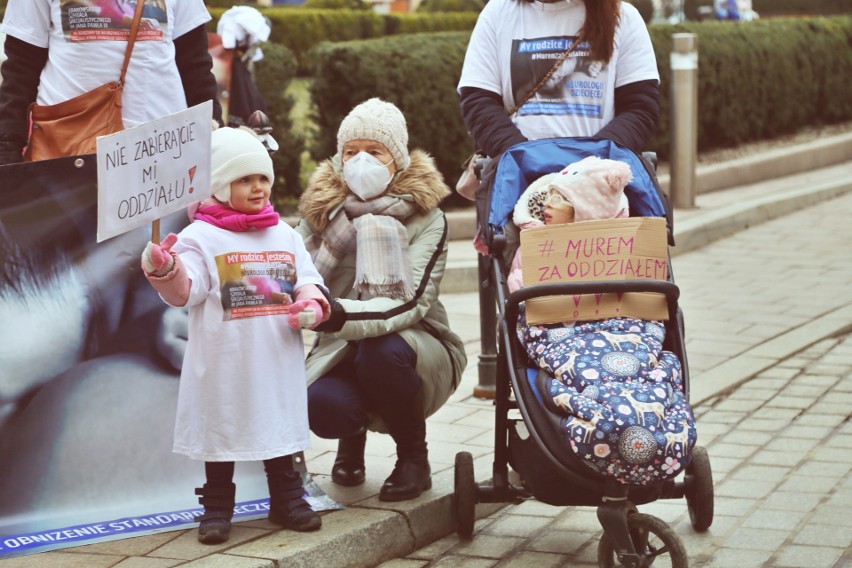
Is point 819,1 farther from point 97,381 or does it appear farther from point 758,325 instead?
point 97,381

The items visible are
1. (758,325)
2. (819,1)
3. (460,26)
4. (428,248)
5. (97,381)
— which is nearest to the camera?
(97,381)

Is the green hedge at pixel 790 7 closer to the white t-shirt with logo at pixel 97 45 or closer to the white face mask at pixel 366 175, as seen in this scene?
the white t-shirt with logo at pixel 97 45

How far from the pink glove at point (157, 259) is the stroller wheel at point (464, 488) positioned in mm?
1224

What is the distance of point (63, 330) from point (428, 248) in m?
1.25

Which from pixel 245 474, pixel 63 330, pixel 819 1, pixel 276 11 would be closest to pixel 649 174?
pixel 245 474

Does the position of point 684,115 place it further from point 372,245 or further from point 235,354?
point 235,354

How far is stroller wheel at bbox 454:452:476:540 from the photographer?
4.69 meters

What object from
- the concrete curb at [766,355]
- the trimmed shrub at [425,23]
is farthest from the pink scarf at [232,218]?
the trimmed shrub at [425,23]

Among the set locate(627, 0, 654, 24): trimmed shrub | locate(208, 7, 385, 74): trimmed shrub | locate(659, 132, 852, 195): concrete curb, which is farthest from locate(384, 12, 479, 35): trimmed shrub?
locate(659, 132, 852, 195): concrete curb

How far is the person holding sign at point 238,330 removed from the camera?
14.1 ft

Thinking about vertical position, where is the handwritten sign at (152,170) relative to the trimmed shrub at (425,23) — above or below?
above

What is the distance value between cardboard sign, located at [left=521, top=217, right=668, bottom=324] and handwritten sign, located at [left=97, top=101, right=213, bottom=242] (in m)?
1.02

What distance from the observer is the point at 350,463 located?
5.11 meters

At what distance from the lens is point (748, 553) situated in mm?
4672
